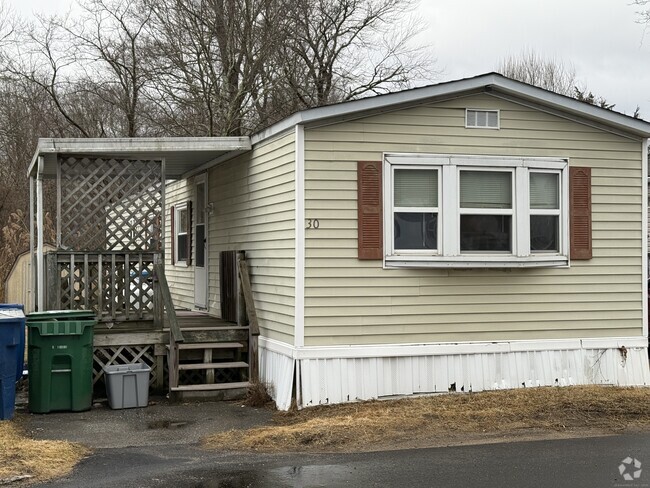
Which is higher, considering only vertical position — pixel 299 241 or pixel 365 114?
pixel 365 114

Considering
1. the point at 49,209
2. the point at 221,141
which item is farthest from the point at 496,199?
the point at 49,209

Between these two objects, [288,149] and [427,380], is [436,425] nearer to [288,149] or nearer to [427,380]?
[427,380]

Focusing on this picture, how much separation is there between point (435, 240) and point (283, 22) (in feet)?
50.8

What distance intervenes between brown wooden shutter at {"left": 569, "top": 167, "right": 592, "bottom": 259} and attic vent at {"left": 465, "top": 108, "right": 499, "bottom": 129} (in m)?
1.17

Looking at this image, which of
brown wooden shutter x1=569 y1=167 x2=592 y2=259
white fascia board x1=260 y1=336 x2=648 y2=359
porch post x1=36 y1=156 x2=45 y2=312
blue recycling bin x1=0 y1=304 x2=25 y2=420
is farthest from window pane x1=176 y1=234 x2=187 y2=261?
brown wooden shutter x1=569 y1=167 x2=592 y2=259

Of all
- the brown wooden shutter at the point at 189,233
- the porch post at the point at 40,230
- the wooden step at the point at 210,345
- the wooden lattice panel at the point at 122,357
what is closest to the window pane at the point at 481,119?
the wooden step at the point at 210,345

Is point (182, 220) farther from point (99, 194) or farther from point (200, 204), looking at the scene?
point (99, 194)

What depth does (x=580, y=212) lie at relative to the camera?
36.6 ft

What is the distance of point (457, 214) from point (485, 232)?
18.2 inches

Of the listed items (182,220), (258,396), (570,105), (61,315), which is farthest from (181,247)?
(570,105)

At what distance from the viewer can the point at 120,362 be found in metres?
12.1

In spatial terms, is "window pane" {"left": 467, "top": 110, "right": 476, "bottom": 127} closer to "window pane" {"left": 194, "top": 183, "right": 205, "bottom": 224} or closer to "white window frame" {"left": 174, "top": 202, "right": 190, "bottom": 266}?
"window pane" {"left": 194, "top": 183, "right": 205, "bottom": 224}

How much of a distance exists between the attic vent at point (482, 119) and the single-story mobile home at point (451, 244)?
18 millimetres

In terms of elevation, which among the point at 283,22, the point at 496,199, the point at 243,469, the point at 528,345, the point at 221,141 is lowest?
the point at 243,469
